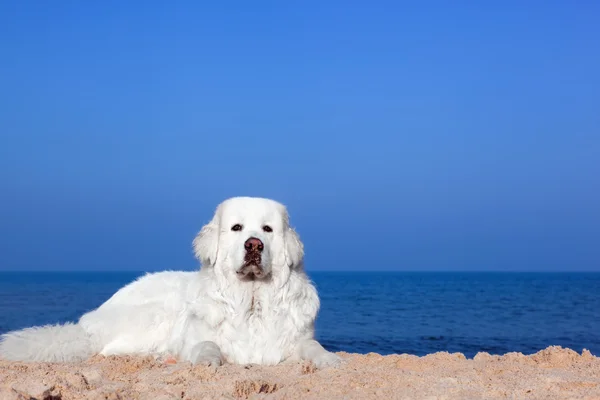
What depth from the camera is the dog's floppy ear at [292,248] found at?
5.80 metres

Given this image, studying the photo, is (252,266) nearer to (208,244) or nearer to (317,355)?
(208,244)

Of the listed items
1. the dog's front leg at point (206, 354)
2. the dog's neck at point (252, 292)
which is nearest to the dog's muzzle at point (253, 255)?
the dog's neck at point (252, 292)

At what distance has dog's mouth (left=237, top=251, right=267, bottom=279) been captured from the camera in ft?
17.9

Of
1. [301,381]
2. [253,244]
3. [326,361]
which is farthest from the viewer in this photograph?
[253,244]

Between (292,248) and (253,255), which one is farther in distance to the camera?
(292,248)

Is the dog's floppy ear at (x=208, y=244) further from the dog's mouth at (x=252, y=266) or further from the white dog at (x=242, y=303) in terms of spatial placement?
the dog's mouth at (x=252, y=266)

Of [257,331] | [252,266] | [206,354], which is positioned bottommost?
[206,354]

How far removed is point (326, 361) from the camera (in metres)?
5.20

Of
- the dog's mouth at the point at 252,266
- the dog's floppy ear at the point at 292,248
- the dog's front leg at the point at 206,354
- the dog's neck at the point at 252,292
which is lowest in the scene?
the dog's front leg at the point at 206,354

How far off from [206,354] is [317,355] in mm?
888

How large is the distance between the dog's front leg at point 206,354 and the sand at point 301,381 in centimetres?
13

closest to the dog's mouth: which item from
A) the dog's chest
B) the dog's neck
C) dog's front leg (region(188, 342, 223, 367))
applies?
the dog's neck

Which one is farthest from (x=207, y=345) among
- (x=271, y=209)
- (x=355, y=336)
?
(x=355, y=336)

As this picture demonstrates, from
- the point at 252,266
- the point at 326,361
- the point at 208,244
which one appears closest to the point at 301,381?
the point at 326,361
